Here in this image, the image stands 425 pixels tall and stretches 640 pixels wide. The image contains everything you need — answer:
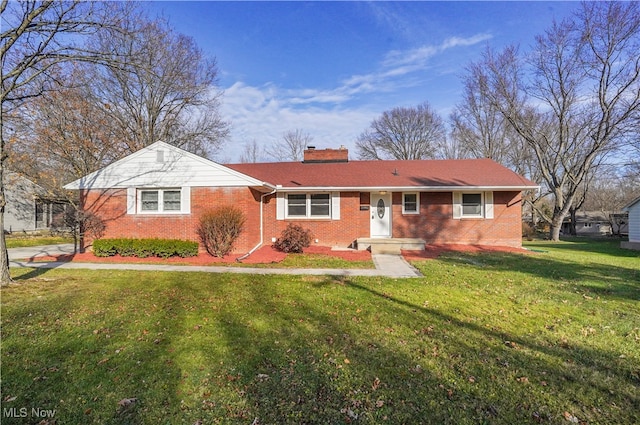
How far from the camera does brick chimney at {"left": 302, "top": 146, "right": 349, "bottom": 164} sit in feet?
59.7

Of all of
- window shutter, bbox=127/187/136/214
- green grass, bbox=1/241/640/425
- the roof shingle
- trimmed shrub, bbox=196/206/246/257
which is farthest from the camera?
the roof shingle

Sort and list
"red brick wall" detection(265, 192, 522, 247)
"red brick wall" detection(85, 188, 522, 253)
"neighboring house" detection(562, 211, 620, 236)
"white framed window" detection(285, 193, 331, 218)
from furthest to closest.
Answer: "neighboring house" detection(562, 211, 620, 236), "white framed window" detection(285, 193, 331, 218), "red brick wall" detection(265, 192, 522, 247), "red brick wall" detection(85, 188, 522, 253)

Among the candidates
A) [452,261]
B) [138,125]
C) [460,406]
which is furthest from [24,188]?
[460,406]

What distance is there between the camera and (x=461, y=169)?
16.1 m

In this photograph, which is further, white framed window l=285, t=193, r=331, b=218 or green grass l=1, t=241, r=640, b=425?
white framed window l=285, t=193, r=331, b=218

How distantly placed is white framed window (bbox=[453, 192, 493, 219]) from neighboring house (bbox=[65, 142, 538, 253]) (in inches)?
1.7

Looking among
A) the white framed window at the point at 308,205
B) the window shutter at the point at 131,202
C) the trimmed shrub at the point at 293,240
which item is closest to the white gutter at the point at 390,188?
the white framed window at the point at 308,205

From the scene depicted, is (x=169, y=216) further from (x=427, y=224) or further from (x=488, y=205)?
(x=488, y=205)

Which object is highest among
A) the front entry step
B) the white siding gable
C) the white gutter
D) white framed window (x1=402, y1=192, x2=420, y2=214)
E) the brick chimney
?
the brick chimney

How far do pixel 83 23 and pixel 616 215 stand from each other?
41.5 metres

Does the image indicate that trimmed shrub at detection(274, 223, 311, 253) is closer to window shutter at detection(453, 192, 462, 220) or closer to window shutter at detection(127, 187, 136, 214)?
window shutter at detection(127, 187, 136, 214)

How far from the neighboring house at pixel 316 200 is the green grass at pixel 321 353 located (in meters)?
5.47

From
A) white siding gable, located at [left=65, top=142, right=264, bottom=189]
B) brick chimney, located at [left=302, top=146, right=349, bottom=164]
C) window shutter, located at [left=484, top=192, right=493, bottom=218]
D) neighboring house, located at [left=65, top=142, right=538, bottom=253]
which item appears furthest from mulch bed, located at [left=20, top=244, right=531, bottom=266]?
brick chimney, located at [left=302, top=146, right=349, bottom=164]

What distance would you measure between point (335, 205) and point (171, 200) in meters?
6.89
